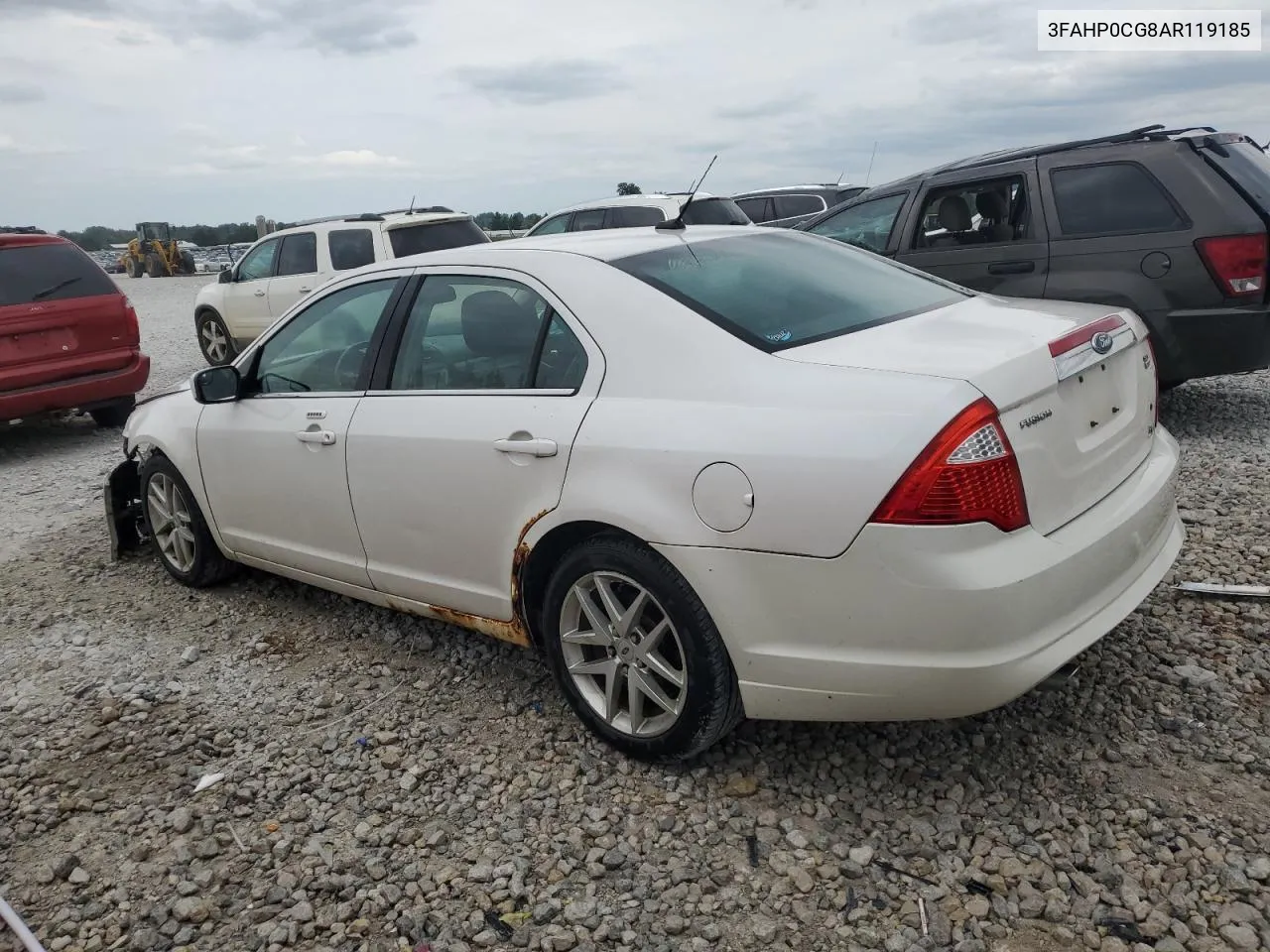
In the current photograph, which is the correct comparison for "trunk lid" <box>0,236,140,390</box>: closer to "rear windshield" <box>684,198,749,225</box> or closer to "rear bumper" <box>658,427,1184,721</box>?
"rear windshield" <box>684,198,749,225</box>

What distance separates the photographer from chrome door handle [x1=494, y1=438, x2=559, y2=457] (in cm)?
300

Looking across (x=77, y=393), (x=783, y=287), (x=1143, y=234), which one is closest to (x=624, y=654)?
(x=783, y=287)

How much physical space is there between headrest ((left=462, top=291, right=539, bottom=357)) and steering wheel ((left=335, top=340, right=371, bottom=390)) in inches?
20.9

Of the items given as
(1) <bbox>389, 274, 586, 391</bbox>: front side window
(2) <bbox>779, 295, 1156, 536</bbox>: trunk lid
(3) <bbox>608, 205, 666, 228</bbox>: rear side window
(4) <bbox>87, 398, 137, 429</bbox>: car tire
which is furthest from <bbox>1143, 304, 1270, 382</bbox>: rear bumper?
(4) <bbox>87, 398, 137, 429</bbox>: car tire

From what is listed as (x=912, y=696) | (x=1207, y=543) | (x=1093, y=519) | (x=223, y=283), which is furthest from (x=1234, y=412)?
(x=223, y=283)

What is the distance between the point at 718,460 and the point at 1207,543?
2.90 metres

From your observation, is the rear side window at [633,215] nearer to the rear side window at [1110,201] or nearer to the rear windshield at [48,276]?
the rear windshield at [48,276]

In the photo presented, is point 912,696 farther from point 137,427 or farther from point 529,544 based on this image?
point 137,427

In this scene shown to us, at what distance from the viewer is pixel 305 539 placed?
4.03 metres

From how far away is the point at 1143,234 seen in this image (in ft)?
19.1

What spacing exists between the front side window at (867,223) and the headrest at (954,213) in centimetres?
34

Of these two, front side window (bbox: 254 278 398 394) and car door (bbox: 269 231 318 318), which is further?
car door (bbox: 269 231 318 318)

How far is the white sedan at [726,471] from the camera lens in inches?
95.7

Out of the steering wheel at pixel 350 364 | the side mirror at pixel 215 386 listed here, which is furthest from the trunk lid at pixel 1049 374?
the side mirror at pixel 215 386
